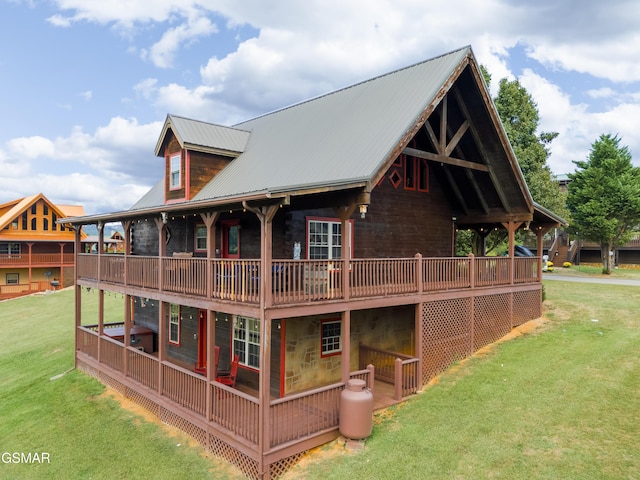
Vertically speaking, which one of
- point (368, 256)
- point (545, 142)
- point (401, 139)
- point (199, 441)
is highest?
point (545, 142)

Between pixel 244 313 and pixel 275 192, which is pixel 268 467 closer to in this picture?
pixel 244 313

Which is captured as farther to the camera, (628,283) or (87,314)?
(87,314)

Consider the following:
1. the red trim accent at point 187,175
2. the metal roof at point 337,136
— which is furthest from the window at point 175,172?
the metal roof at point 337,136

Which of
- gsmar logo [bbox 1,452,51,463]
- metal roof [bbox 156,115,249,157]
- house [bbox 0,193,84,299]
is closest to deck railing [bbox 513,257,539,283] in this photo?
metal roof [bbox 156,115,249,157]

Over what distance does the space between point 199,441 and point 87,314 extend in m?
24.1

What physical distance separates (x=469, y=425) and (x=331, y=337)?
5.44 m

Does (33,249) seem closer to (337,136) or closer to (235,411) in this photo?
(337,136)

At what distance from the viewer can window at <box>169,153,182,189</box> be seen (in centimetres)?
1756

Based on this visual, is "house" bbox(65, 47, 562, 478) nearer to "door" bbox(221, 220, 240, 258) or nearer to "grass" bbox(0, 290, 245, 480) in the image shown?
"door" bbox(221, 220, 240, 258)

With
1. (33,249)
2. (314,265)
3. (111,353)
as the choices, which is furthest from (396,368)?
(33,249)

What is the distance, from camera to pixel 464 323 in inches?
610

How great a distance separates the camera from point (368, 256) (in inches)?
635

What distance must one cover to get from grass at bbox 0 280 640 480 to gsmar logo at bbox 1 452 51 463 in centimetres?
19

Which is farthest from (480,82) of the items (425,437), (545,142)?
(545,142)
